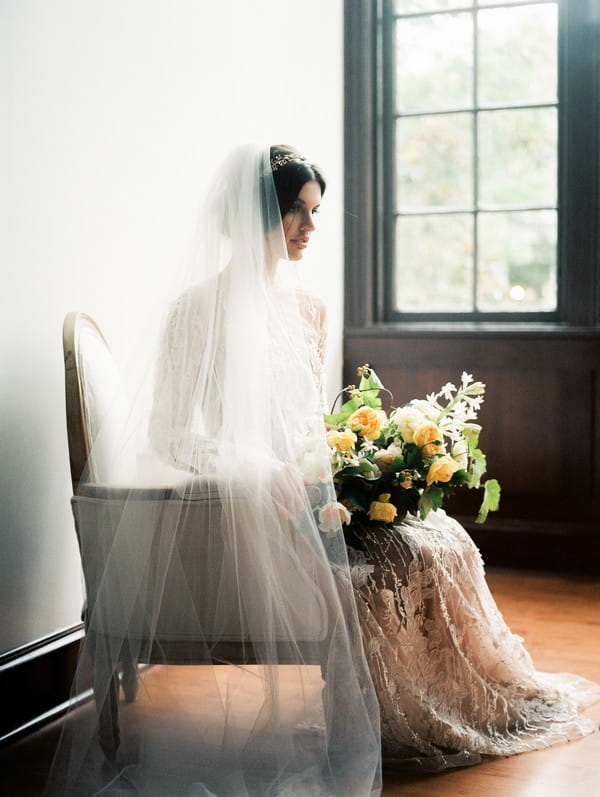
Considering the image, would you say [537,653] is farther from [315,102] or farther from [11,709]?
[315,102]

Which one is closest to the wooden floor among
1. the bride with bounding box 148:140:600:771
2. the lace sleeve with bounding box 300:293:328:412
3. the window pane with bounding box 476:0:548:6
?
the bride with bounding box 148:140:600:771

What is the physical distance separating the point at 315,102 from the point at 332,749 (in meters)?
2.86

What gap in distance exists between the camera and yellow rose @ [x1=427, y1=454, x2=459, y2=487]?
7.57 feet

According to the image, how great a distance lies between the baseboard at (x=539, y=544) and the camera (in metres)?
4.13

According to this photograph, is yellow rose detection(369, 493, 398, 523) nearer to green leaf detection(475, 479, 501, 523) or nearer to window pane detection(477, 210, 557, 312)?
green leaf detection(475, 479, 501, 523)

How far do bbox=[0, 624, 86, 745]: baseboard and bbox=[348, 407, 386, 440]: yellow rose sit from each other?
3.13 feet

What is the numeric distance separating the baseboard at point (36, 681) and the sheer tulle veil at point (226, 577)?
403 millimetres

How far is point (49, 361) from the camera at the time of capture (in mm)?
2617

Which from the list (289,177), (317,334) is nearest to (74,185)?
(289,177)

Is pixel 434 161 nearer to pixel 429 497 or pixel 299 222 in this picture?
pixel 299 222

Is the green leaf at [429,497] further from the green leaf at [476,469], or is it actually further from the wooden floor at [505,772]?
the wooden floor at [505,772]

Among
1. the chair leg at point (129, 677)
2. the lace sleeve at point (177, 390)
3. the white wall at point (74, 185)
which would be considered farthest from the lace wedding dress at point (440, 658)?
the white wall at point (74, 185)

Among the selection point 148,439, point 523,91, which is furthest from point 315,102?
point 148,439

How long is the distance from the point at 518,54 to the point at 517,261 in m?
0.88
